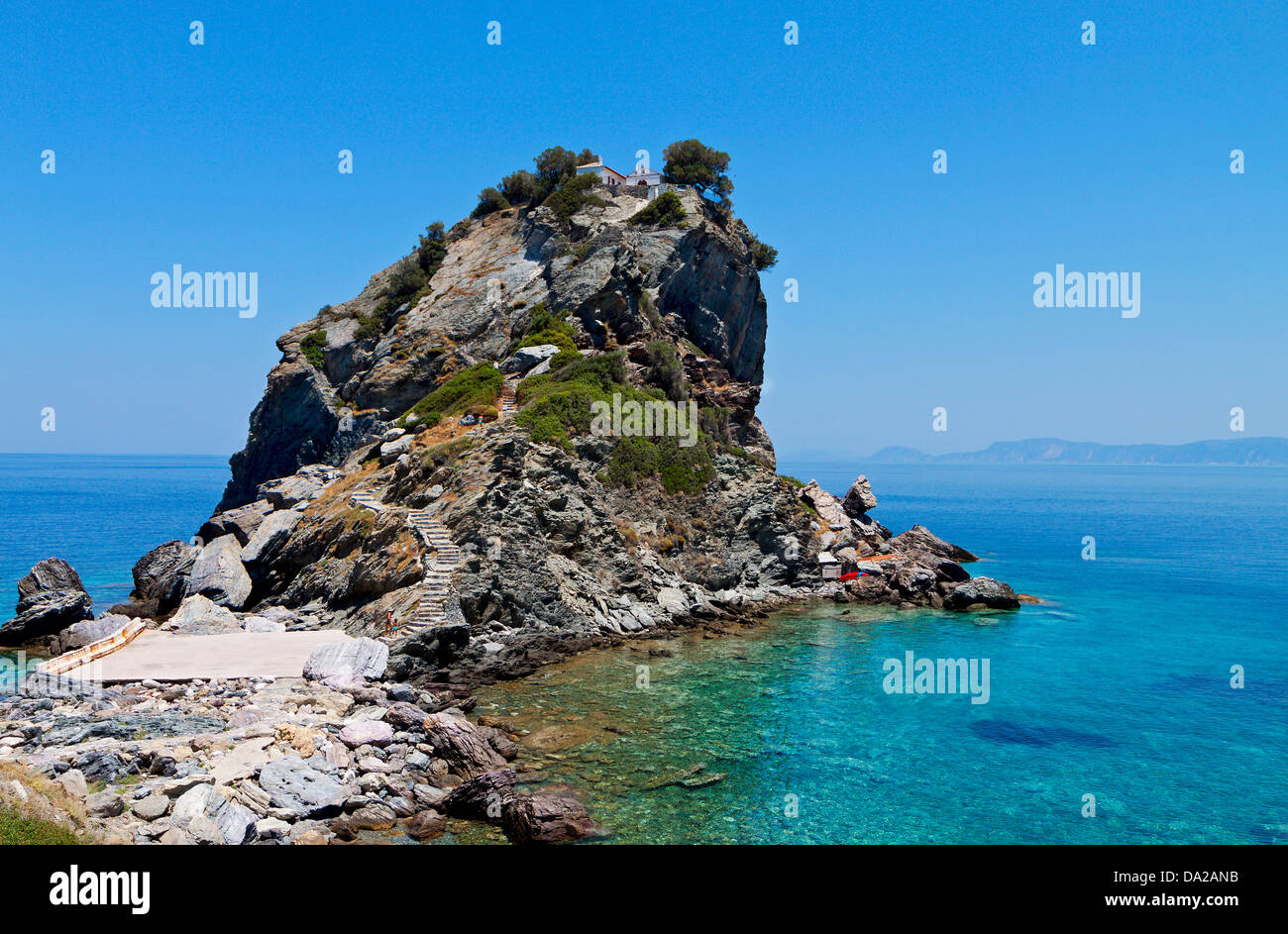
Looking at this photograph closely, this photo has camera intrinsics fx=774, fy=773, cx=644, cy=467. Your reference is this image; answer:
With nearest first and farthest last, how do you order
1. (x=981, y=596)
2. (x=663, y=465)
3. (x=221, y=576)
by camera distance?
(x=221, y=576)
(x=663, y=465)
(x=981, y=596)

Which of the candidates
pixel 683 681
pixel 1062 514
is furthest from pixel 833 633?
pixel 1062 514

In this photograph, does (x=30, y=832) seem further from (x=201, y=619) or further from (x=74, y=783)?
(x=201, y=619)

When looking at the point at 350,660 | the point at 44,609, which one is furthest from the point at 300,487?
the point at 350,660

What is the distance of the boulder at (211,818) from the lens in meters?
14.8

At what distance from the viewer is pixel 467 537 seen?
3481cm

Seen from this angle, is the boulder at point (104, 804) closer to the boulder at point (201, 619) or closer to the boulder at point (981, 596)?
the boulder at point (201, 619)

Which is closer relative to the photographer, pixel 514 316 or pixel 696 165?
pixel 514 316

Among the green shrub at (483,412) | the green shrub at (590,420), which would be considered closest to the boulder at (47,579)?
the green shrub at (483,412)

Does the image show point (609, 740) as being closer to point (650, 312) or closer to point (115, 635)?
point (115, 635)

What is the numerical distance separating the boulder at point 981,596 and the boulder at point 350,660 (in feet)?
110

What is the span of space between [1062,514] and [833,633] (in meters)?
104

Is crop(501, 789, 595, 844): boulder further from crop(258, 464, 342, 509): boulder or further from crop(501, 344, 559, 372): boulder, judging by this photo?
crop(501, 344, 559, 372): boulder

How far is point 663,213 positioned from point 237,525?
3933cm

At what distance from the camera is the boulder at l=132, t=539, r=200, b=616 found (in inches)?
1601
